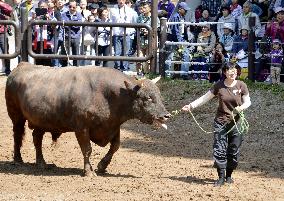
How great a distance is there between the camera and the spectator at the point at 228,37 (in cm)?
1778

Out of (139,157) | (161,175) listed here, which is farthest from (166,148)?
(161,175)

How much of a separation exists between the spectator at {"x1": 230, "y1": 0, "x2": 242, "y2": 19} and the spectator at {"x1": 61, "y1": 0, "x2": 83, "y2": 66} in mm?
3255

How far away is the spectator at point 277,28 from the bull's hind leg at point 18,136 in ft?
20.4

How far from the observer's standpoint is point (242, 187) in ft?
34.5

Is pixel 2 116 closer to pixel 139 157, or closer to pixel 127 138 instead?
pixel 127 138

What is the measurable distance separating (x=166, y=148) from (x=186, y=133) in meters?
1.30

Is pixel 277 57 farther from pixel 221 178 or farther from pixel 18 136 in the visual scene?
pixel 221 178

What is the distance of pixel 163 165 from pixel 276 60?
16.9 feet

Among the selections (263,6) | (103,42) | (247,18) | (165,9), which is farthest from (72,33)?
(263,6)

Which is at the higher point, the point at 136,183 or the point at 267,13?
the point at 267,13

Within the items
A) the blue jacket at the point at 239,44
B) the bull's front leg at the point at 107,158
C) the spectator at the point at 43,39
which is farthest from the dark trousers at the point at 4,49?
the bull's front leg at the point at 107,158

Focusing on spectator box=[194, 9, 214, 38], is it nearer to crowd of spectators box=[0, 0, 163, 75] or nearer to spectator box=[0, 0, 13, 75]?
crowd of spectators box=[0, 0, 163, 75]

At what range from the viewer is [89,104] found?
1134 centimetres

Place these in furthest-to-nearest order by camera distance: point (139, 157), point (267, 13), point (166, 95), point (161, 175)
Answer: point (267, 13)
point (166, 95)
point (139, 157)
point (161, 175)
